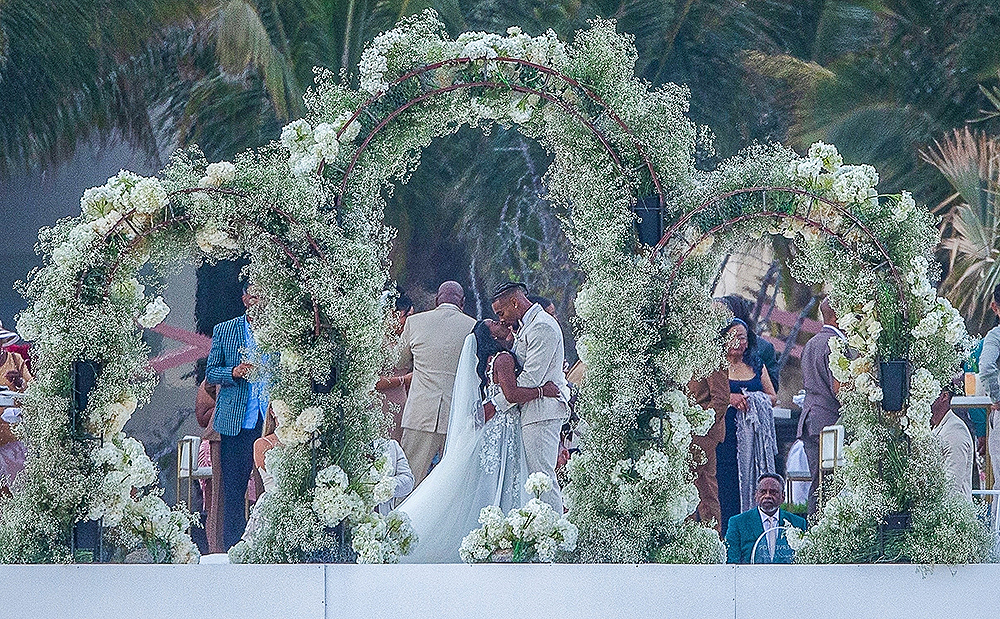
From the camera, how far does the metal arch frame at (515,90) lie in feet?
17.9

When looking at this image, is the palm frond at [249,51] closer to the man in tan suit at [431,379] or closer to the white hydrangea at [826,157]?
the man in tan suit at [431,379]

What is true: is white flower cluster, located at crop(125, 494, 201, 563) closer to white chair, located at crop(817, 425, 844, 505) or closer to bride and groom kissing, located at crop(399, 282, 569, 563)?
bride and groom kissing, located at crop(399, 282, 569, 563)

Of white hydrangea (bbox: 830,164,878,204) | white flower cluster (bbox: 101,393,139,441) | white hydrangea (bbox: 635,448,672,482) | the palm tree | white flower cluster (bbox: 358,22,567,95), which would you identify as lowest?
white hydrangea (bbox: 635,448,672,482)

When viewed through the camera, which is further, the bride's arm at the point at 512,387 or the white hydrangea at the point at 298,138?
the bride's arm at the point at 512,387

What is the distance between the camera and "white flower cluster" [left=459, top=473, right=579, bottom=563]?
529 cm

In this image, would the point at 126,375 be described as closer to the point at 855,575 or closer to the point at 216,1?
the point at 855,575

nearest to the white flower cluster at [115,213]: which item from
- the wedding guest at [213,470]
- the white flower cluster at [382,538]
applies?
the white flower cluster at [382,538]

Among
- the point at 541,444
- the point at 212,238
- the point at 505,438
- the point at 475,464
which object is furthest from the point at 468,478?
the point at 212,238

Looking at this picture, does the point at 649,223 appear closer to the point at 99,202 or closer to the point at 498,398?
the point at 498,398

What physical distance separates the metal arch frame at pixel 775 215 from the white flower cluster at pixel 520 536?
3.31ft

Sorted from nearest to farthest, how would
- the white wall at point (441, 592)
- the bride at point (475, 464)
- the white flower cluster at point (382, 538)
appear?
the white wall at point (441, 592)
the white flower cluster at point (382, 538)
the bride at point (475, 464)

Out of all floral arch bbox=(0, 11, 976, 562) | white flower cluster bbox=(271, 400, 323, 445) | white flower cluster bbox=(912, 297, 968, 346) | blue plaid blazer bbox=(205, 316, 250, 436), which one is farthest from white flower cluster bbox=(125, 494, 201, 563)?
white flower cluster bbox=(912, 297, 968, 346)

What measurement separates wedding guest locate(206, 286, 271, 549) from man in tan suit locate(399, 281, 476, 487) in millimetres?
932

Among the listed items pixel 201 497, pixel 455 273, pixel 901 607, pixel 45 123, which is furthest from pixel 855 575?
A: pixel 45 123
